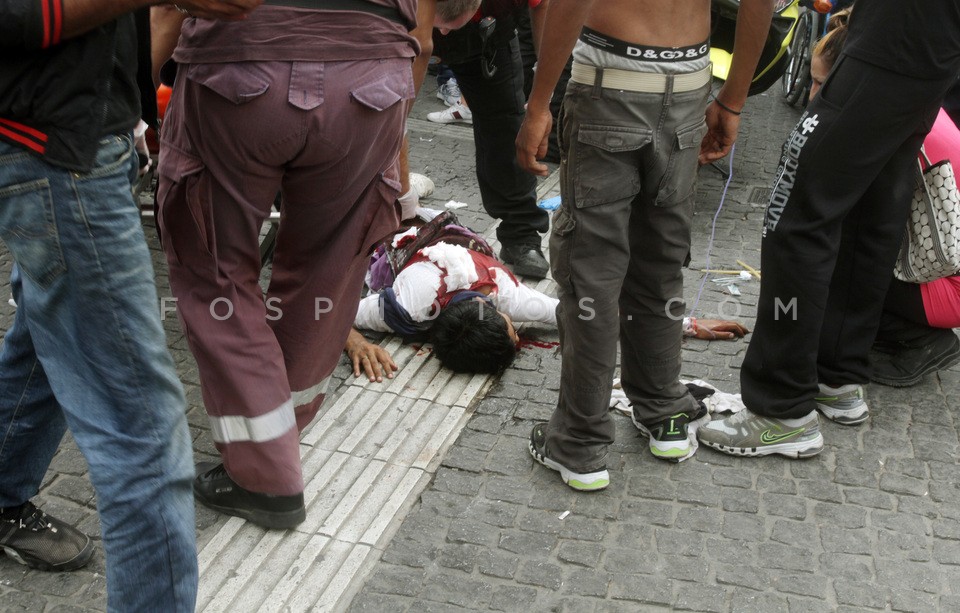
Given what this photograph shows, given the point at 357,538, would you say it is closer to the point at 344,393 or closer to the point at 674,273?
the point at 344,393

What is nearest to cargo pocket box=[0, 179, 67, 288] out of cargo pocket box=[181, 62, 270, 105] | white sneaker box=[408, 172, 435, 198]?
cargo pocket box=[181, 62, 270, 105]

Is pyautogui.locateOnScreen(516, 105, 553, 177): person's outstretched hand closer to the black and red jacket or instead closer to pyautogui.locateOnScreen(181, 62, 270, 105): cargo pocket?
pyautogui.locateOnScreen(181, 62, 270, 105): cargo pocket

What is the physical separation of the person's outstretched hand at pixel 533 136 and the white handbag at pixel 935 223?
157 centimetres

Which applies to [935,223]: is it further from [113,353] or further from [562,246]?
[113,353]

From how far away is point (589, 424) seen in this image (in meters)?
3.26

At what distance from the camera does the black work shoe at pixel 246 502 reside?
2963 mm

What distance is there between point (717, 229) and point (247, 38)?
12.1 ft

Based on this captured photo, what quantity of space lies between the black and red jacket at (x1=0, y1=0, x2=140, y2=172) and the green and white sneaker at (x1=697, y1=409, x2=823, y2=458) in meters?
2.32

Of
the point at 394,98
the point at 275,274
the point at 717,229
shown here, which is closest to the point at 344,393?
the point at 275,274

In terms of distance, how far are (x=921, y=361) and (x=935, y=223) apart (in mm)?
619

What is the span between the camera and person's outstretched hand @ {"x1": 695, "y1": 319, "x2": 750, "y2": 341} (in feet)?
14.1

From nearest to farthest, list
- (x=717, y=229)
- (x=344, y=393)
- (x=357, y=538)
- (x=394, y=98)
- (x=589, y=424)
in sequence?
(x=394, y=98) < (x=357, y=538) < (x=589, y=424) < (x=344, y=393) < (x=717, y=229)

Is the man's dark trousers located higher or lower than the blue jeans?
lower

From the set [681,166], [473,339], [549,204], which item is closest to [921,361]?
[681,166]
